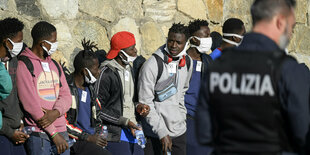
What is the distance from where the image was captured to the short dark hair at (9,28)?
4.73 meters

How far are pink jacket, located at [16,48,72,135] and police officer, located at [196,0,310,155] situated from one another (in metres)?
2.26

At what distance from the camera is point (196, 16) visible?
7742 mm

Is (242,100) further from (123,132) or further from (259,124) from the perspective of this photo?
(123,132)

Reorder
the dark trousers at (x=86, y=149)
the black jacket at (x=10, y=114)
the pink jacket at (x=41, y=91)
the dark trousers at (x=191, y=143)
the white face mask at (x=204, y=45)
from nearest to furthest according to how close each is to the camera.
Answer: the black jacket at (x=10, y=114)
the pink jacket at (x=41, y=91)
the dark trousers at (x=86, y=149)
the dark trousers at (x=191, y=143)
the white face mask at (x=204, y=45)

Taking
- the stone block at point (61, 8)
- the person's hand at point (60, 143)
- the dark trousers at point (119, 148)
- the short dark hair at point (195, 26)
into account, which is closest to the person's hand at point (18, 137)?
the person's hand at point (60, 143)

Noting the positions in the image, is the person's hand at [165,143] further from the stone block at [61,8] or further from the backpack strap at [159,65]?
the stone block at [61,8]

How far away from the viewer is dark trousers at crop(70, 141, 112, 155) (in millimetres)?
5195

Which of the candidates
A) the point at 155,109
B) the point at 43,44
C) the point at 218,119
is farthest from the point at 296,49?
the point at 218,119

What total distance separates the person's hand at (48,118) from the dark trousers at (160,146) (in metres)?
1.14

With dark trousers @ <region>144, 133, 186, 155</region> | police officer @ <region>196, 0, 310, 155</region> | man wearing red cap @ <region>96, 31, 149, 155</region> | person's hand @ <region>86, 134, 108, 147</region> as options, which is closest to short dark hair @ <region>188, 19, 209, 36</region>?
man wearing red cap @ <region>96, 31, 149, 155</region>

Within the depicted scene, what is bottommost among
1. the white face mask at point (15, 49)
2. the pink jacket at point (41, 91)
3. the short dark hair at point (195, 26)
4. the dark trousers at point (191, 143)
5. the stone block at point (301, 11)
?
the dark trousers at point (191, 143)

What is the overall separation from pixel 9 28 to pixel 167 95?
1756mm

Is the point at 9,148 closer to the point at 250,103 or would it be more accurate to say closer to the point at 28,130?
the point at 28,130

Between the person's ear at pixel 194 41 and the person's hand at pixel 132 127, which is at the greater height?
the person's ear at pixel 194 41
